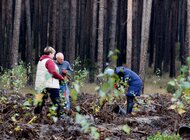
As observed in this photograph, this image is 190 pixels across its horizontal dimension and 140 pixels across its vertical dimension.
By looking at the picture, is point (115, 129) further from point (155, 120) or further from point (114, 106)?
point (114, 106)

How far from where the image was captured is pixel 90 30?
27.5 meters

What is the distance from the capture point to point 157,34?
3133cm

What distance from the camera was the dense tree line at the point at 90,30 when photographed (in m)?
22.6

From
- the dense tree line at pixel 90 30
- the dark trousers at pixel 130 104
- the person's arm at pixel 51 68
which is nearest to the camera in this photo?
the person's arm at pixel 51 68

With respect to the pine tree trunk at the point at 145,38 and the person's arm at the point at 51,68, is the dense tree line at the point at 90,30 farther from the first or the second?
the person's arm at the point at 51,68

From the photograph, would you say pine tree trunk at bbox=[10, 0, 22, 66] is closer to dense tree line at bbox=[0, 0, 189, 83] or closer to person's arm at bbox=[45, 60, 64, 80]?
dense tree line at bbox=[0, 0, 189, 83]

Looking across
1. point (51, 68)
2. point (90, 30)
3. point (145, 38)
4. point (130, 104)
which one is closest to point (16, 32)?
point (145, 38)

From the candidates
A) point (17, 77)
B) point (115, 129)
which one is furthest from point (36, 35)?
point (115, 129)

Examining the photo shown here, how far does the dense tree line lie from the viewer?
22.6m

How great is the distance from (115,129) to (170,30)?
20046 mm

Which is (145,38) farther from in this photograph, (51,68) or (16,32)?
(51,68)

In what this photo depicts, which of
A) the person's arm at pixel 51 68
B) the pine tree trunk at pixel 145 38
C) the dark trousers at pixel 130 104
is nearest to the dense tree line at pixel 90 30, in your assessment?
the pine tree trunk at pixel 145 38

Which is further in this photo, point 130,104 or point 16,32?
point 16,32

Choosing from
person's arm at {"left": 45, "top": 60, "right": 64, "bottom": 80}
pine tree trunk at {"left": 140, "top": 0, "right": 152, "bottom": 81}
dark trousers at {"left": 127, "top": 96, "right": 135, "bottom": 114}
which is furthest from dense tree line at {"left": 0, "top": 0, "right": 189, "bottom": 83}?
person's arm at {"left": 45, "top": 60, "right": 64, "bottom": 80}
